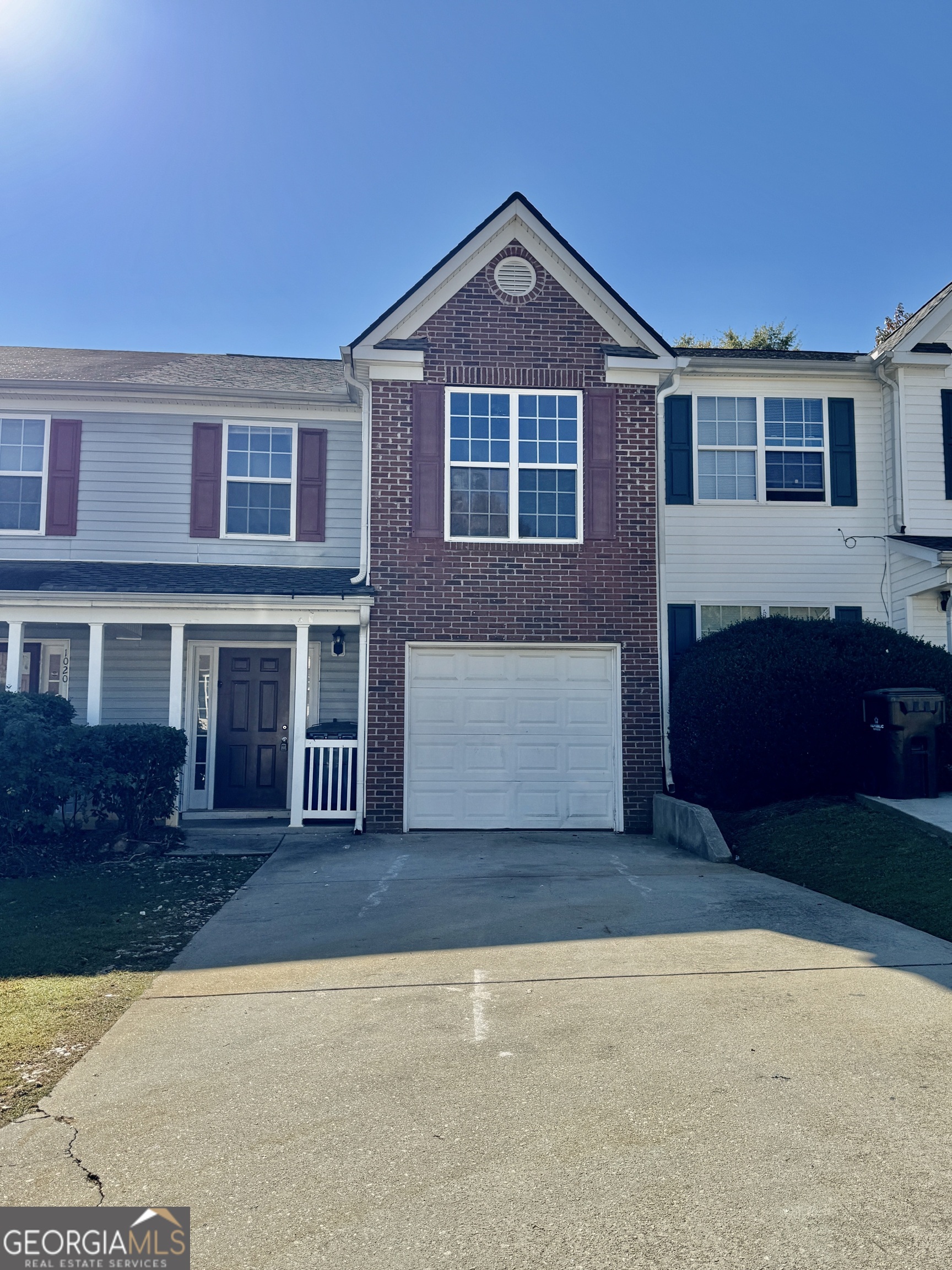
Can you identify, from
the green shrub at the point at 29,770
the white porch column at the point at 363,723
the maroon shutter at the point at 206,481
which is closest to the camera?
the green shrub at the point at 29,770

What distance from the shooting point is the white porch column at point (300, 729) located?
455 inches

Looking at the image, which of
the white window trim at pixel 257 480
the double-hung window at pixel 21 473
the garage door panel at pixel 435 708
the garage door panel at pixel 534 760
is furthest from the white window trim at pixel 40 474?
the garage door panel at pixel 534 760

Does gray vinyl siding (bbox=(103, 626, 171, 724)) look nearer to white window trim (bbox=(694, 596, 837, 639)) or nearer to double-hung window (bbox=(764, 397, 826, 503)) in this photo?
white window trim (bbox=(694, 596, 837, 639))

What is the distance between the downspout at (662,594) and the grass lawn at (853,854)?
118 centimetres

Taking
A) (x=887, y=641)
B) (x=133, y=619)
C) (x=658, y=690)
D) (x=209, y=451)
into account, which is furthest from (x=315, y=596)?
(x=887, y=641)

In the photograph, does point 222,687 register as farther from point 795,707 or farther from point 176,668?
point 795,707

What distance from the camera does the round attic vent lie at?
1241 centimetres

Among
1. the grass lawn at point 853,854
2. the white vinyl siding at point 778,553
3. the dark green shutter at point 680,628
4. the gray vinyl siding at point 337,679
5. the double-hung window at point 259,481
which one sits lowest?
the grass lawn at point 853,854

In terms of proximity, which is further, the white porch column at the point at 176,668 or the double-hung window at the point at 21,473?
the double-hung window at the point at 21,473

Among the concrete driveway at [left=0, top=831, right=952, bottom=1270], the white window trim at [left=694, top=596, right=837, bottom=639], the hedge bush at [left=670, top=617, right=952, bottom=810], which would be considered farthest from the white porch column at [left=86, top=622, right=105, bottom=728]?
the white window trim at [left=694, top=596, right=837, bottom=639]

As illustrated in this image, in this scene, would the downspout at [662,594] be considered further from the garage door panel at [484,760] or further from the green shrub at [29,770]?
the green shrub at [29,770]

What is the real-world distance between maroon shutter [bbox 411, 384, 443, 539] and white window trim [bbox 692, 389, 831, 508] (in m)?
4.01

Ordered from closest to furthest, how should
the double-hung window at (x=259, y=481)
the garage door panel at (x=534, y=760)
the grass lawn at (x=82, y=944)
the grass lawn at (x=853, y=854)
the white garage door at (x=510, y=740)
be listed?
the grass lawn at (x=82, y=944), the grass lawn at (x=853, y=854), the white garage door at (x=510, y=740), the garage door panel at (x=534, y=760), the double-hung window at (x=259, y=481)

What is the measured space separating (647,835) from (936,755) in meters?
3.39
